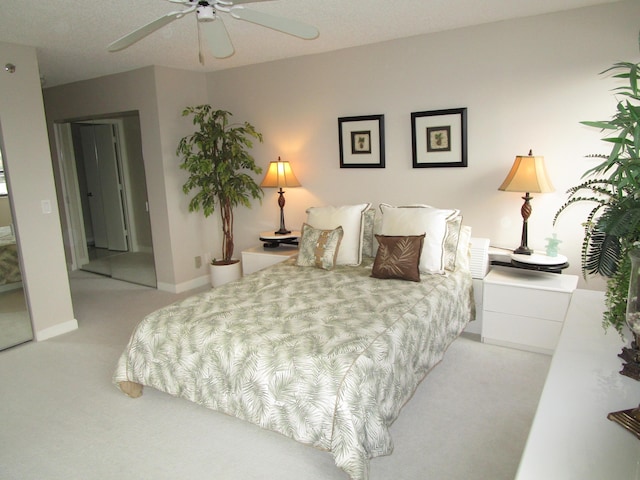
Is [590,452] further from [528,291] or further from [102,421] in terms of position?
[102,421]

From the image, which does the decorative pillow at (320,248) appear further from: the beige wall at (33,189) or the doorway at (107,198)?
the doorway at (107,198)

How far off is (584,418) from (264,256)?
3602 millimetres

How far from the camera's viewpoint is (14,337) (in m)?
3.91

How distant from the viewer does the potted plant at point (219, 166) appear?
4.69m

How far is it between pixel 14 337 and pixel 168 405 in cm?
199

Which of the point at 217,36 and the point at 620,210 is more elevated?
the point at 217,36

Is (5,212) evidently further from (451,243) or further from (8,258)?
(451,243)

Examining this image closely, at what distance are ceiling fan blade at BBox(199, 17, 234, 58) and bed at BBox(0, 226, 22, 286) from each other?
2625mm

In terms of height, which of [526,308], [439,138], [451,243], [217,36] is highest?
[217,36]

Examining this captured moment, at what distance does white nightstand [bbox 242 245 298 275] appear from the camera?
179 inches

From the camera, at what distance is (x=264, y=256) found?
4609 mm

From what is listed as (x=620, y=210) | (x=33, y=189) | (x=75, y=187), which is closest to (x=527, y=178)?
(x=620, y=210)

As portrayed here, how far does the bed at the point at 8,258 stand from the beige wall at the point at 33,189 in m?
0.06

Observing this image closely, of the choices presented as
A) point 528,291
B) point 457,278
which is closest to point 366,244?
point 457,278
